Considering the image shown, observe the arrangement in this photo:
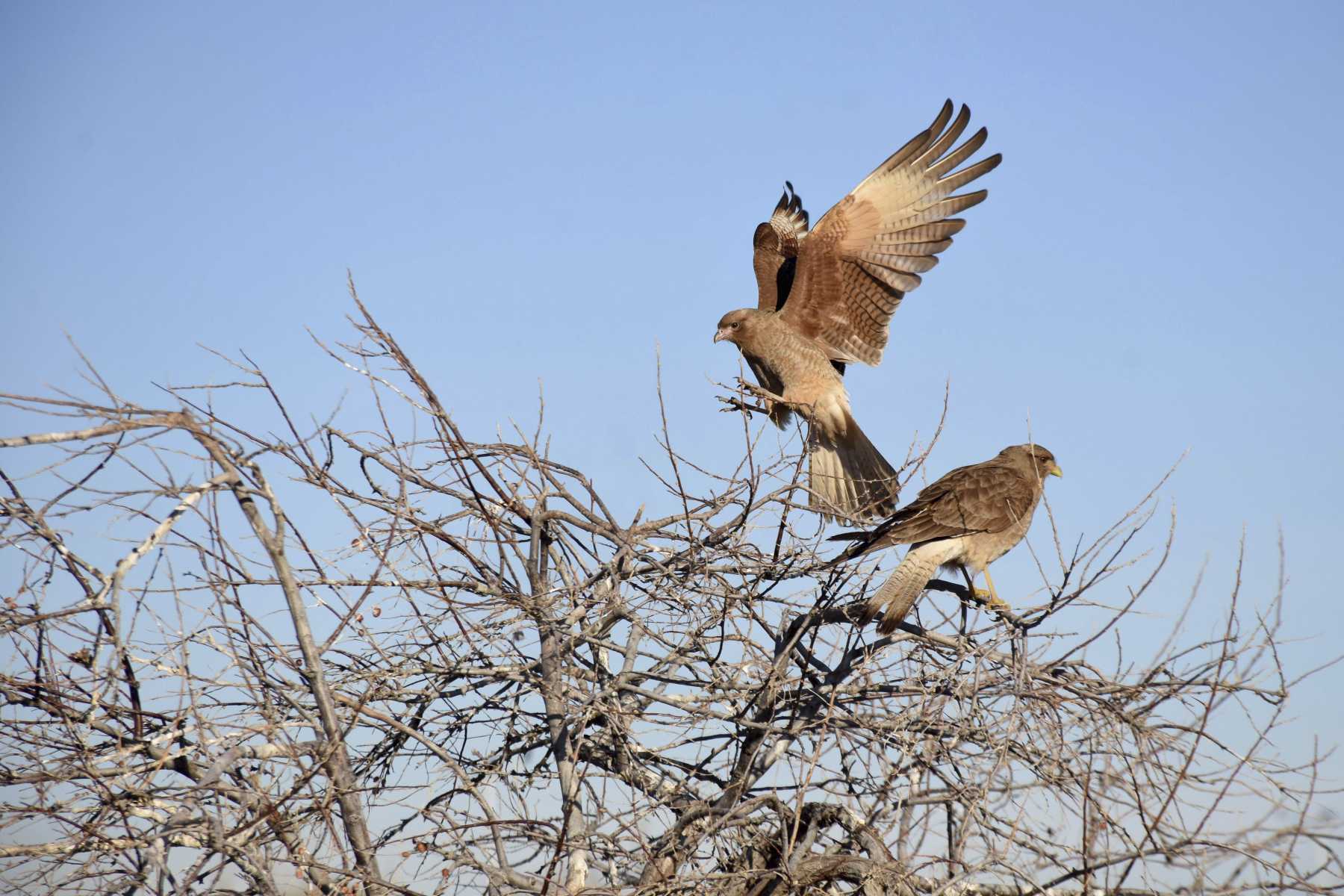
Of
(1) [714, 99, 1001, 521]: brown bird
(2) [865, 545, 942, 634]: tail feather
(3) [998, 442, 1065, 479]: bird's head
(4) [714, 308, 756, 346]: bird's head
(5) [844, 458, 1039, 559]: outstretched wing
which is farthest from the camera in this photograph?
(4) [714, 308, 756, 346]: bird's head

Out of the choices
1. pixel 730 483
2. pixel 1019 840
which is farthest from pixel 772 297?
pixel 1019 840

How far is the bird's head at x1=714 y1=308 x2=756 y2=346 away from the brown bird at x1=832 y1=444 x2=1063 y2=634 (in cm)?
224

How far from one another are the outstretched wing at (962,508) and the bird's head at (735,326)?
2.33m

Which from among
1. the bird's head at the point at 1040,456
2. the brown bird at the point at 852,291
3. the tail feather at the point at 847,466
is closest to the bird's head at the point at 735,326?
the brown bird at the point at 852,291

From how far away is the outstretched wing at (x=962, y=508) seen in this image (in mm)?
4902

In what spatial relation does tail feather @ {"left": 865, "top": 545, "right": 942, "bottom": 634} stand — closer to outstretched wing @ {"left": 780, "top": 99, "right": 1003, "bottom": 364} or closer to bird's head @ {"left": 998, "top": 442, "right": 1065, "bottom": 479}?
bird's head @ {"left": 998, "top": 442, "right": 1065, "bottom": 479}

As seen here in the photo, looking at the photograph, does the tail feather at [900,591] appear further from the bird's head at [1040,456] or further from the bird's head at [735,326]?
the bird's head at [735,326]

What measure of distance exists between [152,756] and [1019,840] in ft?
9.19

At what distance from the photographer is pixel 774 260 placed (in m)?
8.30

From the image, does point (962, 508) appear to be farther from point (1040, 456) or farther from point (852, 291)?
point (852, 291)

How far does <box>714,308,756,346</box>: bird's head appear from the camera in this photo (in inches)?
304

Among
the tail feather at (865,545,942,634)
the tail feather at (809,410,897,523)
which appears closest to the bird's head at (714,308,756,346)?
the tail feather at (809,410,897,523)

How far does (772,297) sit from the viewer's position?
8125 millimetres

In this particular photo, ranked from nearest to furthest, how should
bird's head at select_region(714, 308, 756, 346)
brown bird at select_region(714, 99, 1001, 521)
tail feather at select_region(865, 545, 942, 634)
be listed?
tail feather at select_region(865, 545, 942, 634) < brown bird at select_region(714, 99, 1001, 521) < bird's head at select_region(714, 308, 756, 346)
